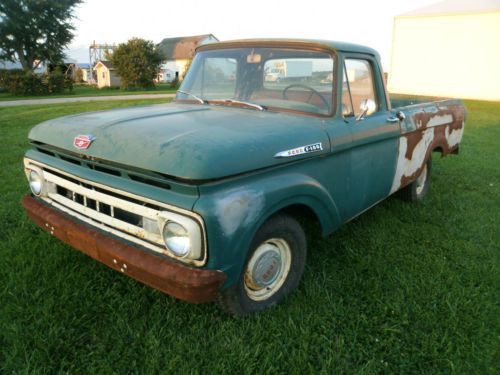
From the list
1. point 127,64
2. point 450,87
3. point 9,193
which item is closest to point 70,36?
point 127,64

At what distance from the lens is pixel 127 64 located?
94.7 feet

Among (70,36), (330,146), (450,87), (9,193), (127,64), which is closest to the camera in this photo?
(330,146)

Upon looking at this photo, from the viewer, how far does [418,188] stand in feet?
15.6

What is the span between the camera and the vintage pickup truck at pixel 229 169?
2.00m

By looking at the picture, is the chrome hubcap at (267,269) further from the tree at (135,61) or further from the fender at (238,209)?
the tree at (135,61)

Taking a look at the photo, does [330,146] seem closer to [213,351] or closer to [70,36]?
[213,351]

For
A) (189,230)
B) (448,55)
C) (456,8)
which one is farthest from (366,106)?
(456,8)

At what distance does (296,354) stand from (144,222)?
43.6 inches

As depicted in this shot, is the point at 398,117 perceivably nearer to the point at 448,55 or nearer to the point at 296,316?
the point at 296,316

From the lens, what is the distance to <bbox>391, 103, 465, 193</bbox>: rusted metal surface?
3.79 metres

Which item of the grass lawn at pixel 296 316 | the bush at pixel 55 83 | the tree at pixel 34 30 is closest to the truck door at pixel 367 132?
the grass lawn at pixel 296 316

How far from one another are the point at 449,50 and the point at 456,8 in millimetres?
2690

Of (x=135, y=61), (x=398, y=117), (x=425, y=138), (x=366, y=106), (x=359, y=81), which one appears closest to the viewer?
(x=366, y=106)

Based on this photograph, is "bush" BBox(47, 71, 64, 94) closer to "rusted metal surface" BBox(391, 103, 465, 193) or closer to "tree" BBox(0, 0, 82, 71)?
"tree" BBox(0, 0, 82, 71)
